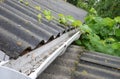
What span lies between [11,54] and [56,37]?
123cm

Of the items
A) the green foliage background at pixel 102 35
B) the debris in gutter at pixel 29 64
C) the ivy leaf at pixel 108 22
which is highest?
the debris in gutter at pixel 29 64

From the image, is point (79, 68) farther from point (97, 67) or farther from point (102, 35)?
point (102, 35)

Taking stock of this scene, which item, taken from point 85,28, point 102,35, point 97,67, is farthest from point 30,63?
point 102,35

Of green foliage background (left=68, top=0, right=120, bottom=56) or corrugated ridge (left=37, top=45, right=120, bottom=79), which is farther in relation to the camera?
green foliage background (left=68, top=0, right=120, bottom=56)

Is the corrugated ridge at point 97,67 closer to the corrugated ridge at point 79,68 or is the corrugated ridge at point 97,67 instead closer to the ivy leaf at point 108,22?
the corrugated ridge at point 79,68

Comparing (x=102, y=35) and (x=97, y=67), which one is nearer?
(x=97, y=67)

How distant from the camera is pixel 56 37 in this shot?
3035 mm

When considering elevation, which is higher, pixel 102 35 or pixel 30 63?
pixel 30 63

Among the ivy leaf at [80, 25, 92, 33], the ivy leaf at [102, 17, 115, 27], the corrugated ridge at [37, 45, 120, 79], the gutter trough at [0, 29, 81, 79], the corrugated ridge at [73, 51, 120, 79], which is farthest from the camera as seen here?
the ivy leaf at [102, 17, 115, 27]

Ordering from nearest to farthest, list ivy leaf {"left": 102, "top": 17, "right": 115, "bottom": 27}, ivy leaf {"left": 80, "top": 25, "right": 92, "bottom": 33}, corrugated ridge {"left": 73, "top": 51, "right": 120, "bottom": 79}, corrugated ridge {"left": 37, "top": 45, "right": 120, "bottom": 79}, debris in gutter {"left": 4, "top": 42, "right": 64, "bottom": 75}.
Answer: debris in gutter {"left": 4, "top": 42, "right": 64, "bottom": 75} → corrugated ridge {"left": 37, "top": 45, "right": 120, "bottom": 79} → corrugated ridge {"left": 73, "top": 51, "right": 120, "bottom": 79} → ivy leaf {"left": 80, "top": 25, "right": 92, "bottom": 33} → ivy leaf {"left": 102, "top": 17, "right": 115, "bottom": 27}

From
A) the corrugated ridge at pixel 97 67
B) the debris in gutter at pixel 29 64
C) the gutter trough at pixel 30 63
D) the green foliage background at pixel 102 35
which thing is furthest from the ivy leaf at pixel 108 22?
the debris in gutter at pixel 29 64

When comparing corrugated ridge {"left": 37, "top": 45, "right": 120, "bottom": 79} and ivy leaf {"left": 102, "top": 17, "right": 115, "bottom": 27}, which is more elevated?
ivy leaf {"left": 102, "top": 17, "right": 115, "bottom": 27}

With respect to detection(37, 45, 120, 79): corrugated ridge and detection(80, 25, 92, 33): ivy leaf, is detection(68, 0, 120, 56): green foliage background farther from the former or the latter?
detection(37, 45, 120, 79): corrugated ridge

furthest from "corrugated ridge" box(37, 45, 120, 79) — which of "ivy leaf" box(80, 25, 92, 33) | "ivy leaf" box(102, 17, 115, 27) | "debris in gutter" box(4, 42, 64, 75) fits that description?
"ivy leaf" box(102, 17, 115, 27)
